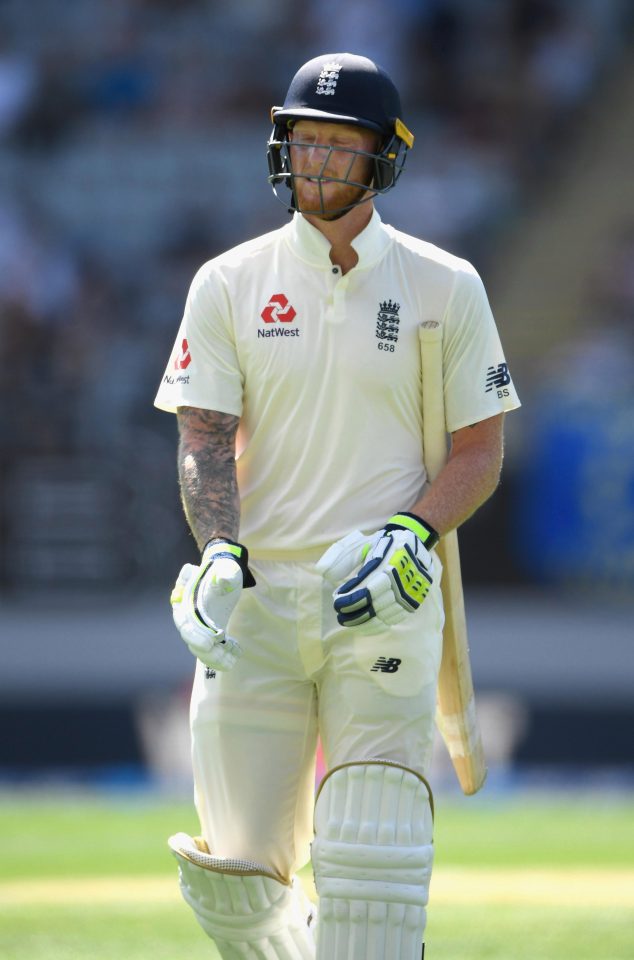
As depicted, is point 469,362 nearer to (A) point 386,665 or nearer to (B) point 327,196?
(B) point 327,196

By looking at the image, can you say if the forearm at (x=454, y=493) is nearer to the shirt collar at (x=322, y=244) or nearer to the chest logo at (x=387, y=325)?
the chest logo at (x=387, y=325)

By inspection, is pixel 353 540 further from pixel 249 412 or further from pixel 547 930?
pixel 547 930

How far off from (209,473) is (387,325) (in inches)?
18.4

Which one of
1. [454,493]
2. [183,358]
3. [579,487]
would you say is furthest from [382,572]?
[579,487]

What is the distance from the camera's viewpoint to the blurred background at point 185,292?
962 centimetres

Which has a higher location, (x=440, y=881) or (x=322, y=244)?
(x=322, y=244)

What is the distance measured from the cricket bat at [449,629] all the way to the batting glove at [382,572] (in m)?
0.29

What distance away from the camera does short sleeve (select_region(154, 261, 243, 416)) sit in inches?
138

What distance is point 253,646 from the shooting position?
11.5 feet

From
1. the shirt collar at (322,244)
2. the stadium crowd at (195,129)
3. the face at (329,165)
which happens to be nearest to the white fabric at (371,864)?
the shirt collar at (322,244)

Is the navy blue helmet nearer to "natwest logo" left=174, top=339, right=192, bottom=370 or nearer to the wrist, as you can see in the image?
"natwest logo" left=174, top=339, right=192, bottom=370

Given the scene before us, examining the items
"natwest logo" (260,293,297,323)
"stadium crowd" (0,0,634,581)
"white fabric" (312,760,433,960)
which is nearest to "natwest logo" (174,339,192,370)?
"natwest logo" (260,293,297,323)

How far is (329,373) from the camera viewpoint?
11.4ft

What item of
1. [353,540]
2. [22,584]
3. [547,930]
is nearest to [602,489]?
[22,584]
